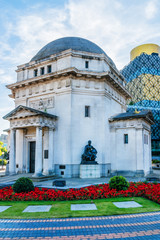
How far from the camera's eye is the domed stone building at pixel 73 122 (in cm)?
2347

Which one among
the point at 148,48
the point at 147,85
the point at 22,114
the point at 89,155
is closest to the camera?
the point at 89,155

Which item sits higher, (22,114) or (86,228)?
(22,114)

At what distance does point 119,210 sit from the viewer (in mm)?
9953

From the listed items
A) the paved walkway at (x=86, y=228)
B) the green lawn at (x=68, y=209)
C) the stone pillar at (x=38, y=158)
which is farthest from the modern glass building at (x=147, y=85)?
the paved walkway at (x=86, y=228)

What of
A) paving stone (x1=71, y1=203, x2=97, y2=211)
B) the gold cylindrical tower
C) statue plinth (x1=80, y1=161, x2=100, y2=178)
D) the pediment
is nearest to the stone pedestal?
statue plinth (x1=80, y1=161, x2=100, y2=178)

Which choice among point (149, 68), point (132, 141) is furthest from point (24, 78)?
point (149, 68)

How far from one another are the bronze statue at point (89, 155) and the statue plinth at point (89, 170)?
37 cm

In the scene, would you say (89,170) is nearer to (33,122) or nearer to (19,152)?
(33,122)

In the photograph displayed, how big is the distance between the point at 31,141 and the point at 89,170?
8.44m

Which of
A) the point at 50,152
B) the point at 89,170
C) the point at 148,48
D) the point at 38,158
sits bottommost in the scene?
the point at 89,170

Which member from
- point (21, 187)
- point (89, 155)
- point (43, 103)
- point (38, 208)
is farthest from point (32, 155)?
point (38, 208)

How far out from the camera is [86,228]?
7852mm

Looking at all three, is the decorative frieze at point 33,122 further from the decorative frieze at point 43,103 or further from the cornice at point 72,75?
the cornice at point 72,75

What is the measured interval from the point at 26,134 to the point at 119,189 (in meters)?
15.9
